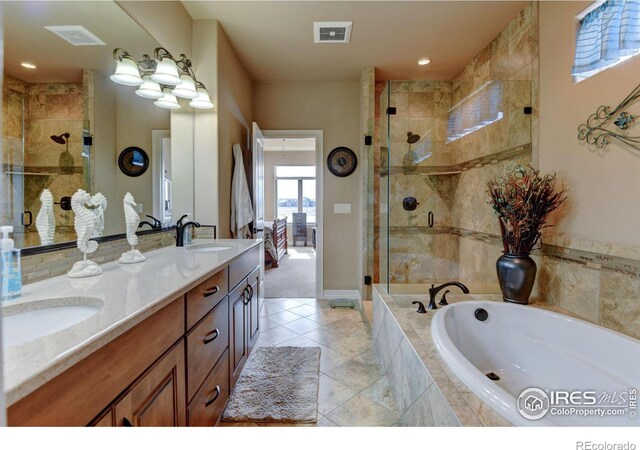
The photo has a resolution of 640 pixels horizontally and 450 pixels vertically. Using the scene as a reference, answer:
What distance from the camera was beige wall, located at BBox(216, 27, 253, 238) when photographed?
8.24 ft

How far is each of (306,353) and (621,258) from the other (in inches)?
79.2

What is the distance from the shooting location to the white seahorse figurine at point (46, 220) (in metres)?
1.17

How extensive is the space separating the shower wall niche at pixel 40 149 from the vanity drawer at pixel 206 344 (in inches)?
Result: 28.6

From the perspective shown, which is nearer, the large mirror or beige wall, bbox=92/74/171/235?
the large mirror

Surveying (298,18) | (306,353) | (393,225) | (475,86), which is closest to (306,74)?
(298,18)

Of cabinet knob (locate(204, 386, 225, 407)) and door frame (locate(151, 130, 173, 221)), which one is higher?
door frame (locate(151, 130, 173, 221))

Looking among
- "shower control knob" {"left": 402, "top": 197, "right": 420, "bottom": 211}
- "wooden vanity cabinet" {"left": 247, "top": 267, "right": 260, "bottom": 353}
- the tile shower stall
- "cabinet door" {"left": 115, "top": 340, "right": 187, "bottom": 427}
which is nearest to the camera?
"cabinet door" {"left": 115, "top": 340, "right": 187, "bottom": 427}

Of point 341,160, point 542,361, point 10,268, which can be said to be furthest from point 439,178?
point 10,268

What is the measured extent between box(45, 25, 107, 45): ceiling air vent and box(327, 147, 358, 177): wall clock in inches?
97.7

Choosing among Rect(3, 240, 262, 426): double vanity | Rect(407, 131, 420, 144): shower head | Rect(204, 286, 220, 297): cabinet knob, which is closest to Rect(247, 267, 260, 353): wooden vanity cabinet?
Rect(3, 240, 262, 426): double vanity

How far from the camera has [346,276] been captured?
12.1 feet

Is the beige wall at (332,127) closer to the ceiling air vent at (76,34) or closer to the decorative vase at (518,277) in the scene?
the decorative vase at (518,277)

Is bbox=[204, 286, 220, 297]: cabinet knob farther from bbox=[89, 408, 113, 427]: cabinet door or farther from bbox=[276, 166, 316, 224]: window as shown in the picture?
bbox=[276, 166, 316, 224]: window

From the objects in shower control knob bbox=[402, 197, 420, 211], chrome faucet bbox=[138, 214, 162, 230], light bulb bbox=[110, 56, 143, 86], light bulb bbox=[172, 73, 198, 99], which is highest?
light bulb bbox=[172, 73, 198, 99]
